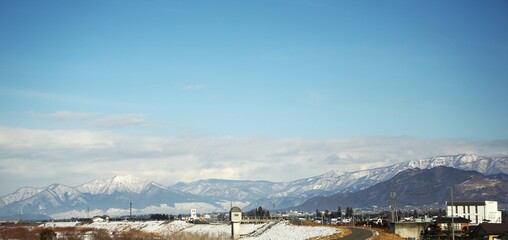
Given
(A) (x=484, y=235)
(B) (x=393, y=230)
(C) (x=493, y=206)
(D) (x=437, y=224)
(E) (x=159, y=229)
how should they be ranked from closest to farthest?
(A) (x=484, y=235) → (B) (x=393, y=230) → (D) (x=437, y=224) → (C) (x=493, y=206) → (E) (x=159, y=229)

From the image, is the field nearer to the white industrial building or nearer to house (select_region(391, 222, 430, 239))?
house (select_region(391, 222, 430, 239))

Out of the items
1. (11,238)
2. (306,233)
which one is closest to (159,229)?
(11,238)

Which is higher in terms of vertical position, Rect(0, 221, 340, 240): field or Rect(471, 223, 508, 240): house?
Rect(471, 223, 508, 240): house

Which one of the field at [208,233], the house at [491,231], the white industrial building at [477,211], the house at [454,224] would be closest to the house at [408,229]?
the house at [454,224]

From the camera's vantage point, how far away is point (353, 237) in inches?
→ 2965

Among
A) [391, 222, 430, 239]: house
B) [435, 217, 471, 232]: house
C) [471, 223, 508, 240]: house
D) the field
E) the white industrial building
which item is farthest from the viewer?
the white industrial building

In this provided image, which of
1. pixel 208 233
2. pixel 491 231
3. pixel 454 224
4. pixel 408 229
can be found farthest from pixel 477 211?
pixel 208 233

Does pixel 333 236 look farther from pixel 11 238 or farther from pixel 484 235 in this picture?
pixel 11 238

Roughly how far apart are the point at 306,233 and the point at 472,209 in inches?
1923

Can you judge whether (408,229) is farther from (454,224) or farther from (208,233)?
(208,233)

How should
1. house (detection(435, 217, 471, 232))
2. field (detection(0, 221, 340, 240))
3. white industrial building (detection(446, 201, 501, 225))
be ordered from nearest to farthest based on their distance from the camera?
field (detection(0, 221, 340, 240)), house (detection(435, 217, 471, 232)), white industrial building (detection(446, 201, 501, 225))

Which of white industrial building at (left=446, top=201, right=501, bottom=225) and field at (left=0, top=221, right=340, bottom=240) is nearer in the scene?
field at (left=0, top=221, right=340, bottom=240)

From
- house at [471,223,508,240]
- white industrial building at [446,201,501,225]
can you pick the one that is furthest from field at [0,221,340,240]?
white industrial building at [446,201,501,225]

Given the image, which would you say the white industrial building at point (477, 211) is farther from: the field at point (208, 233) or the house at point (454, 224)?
Result: the field at point (208, 233)
